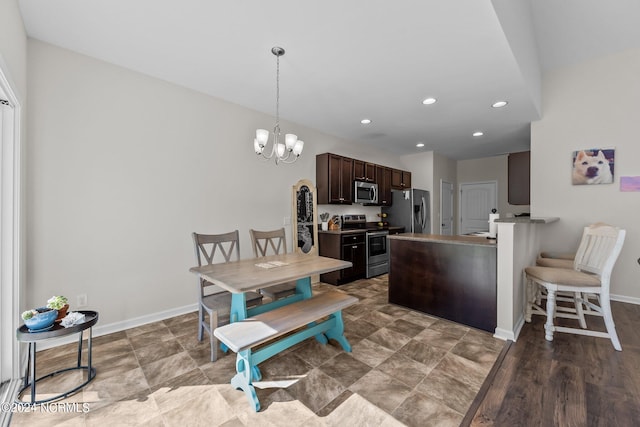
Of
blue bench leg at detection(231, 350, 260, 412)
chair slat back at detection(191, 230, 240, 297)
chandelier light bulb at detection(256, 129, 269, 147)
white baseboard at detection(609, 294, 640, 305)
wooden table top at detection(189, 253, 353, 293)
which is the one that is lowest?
white baseboard at detection(609, 294, 640, 305)

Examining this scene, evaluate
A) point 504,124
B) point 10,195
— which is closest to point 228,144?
point 10,195

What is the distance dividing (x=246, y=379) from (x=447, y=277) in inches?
87.2

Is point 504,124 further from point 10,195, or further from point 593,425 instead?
point 10,195

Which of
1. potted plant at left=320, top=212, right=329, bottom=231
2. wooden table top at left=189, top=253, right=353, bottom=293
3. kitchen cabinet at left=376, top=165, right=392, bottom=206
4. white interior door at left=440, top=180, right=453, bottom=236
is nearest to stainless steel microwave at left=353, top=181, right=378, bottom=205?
kitchen cabinet at left=376, top=165, right=392, bottom=206

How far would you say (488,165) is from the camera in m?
6.81

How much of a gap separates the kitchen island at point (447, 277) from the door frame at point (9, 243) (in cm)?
335

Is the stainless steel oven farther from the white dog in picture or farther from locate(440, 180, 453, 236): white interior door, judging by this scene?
the white dog in picture

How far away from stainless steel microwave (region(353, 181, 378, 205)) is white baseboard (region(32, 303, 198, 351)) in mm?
3156

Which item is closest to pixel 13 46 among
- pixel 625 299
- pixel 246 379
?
pixel 246 379

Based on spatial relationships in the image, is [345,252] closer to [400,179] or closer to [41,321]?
[400,179]

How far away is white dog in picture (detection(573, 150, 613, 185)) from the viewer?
11.9 feet

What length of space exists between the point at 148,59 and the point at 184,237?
1853mm

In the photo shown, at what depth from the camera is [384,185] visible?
5.60 metres

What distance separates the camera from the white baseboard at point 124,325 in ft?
7.66
